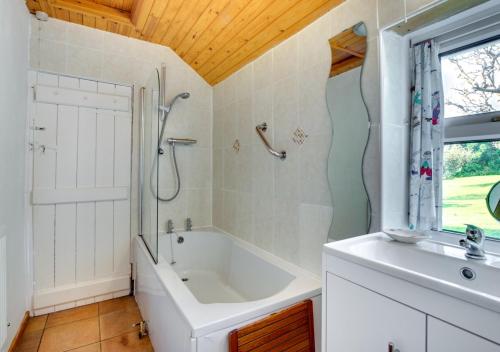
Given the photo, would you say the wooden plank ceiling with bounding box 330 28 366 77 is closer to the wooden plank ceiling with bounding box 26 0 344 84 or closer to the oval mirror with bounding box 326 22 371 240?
the oval mirror with bounding box 326 22 371 240

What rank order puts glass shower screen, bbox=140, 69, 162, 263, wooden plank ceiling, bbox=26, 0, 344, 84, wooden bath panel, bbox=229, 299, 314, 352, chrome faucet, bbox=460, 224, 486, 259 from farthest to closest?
glass shower screen, bbox=140, 69, 162, 263
wooden plank ceiling, bbox=26, 0, 344, 84
wooden bath panel, bbox=229, 299, 314, 352
chrome faucet, bbox=460, 224, 486, 259

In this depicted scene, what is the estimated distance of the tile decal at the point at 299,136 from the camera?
5.65 ft

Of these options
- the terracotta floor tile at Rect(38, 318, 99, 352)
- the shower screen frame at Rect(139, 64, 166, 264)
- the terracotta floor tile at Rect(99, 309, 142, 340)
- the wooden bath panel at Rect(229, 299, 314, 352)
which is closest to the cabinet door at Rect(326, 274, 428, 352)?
the wooden bath panel at Rect(229, 299, 314, 352)

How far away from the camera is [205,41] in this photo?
7.50 feet

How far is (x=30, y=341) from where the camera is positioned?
5.95ft

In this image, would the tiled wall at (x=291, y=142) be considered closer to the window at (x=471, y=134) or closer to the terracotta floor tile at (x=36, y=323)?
the window at (x=471, y=134)

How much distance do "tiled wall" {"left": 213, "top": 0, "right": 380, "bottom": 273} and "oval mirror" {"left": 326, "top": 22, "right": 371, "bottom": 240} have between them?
44 mm

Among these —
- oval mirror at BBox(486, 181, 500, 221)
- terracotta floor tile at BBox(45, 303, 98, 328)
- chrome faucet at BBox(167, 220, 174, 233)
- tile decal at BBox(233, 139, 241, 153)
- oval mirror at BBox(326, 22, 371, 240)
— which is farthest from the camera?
chrome faucet at BBox(167, 220, 174, 233)

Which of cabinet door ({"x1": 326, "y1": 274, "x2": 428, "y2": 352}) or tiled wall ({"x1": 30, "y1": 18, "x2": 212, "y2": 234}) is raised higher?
tiled wall ({"x1": 30, "y1": 18, "x2": 212, "y2": 234})

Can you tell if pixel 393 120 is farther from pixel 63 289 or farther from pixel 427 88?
pixel 63 289

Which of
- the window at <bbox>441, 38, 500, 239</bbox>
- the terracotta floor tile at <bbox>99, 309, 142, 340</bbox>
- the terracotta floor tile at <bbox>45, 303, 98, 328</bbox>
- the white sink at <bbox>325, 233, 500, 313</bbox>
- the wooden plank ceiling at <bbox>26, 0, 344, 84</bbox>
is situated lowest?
the terracotta floor tile at <bbox>99, 309, 142, 340</bbox>

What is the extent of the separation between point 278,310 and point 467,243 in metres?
0.85

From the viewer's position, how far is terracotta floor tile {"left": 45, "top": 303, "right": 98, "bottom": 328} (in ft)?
6.73

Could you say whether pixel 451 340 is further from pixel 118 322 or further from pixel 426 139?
pixel 118 322
